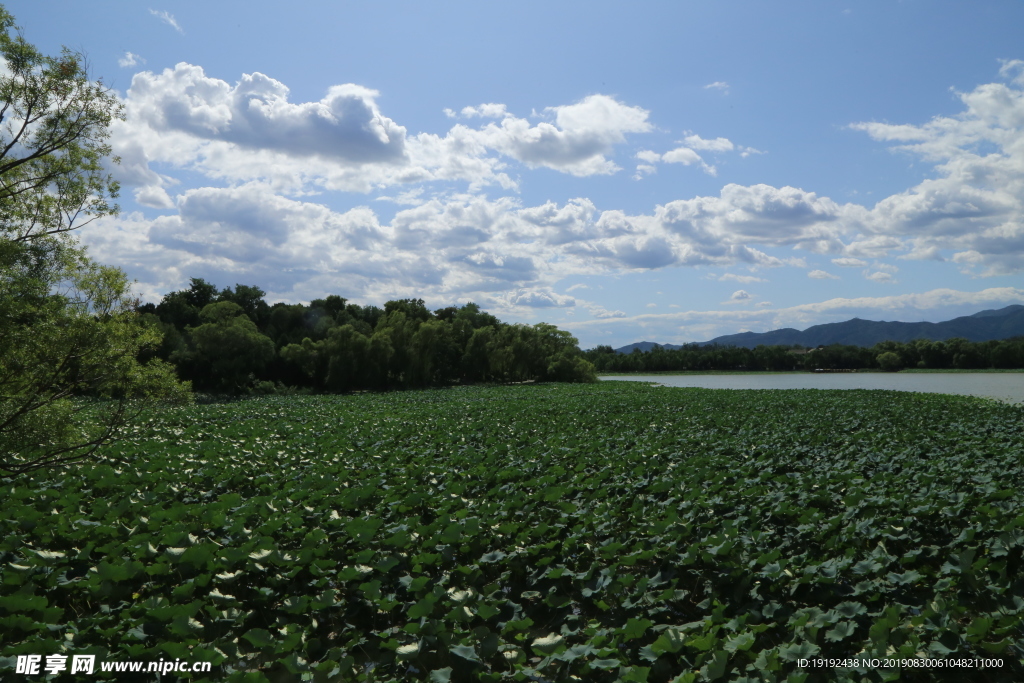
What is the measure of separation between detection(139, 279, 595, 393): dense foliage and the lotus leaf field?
105 feet

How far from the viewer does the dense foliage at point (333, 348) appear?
43719 millimetres

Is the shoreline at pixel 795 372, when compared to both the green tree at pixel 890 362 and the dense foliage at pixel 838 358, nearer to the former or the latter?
the green tree at pixel 890 362

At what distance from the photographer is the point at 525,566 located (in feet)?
19.4

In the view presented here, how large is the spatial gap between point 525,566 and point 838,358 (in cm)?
9796

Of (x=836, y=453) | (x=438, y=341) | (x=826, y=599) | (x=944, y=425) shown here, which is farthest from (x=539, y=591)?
(x=438, y=341)

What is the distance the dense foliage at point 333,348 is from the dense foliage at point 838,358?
27.1 metres

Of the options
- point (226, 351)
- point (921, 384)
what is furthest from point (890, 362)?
point (226, 351)

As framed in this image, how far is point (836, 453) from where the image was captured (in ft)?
37.1

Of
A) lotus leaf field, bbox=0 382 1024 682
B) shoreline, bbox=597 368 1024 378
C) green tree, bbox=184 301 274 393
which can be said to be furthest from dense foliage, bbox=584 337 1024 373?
lotus leaf field, bbox=0 382 1024 682

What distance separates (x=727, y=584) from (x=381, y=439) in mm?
10136

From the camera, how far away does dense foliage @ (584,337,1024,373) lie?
2992 inches

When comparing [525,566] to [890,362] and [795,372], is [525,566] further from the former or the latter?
[795,372]

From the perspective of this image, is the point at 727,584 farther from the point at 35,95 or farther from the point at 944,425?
Answer: the point at 944,425
